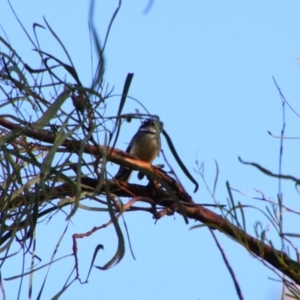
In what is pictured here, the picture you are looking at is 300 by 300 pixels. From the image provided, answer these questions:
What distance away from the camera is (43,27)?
1147 millimetres

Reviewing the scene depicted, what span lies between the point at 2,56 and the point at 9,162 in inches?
8.2

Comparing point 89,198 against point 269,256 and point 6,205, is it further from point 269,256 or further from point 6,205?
point 269,256

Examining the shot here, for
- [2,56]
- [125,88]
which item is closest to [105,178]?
[125,88]

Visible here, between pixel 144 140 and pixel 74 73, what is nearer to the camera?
pixel 74 73

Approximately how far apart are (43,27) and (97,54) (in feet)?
0.51

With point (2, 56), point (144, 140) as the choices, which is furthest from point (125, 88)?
point (144, 140)

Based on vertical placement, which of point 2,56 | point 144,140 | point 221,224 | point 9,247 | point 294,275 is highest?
point 144,140

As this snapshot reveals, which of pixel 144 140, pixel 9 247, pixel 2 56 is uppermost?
pixel 144 140

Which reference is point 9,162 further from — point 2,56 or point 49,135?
A: point 2,56

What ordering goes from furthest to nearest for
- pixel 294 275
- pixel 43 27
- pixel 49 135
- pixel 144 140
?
1. pixel 144 140
2. pixel 49 135
3. pixel 43 27
4. pixel 294 275

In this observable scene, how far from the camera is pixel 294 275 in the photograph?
1.03 metres

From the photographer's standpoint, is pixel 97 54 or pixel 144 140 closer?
pixel 97 54

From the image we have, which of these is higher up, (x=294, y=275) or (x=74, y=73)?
(x=74, y=73)

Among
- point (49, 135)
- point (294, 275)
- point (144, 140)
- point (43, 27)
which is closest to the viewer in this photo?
point (294, 275)
